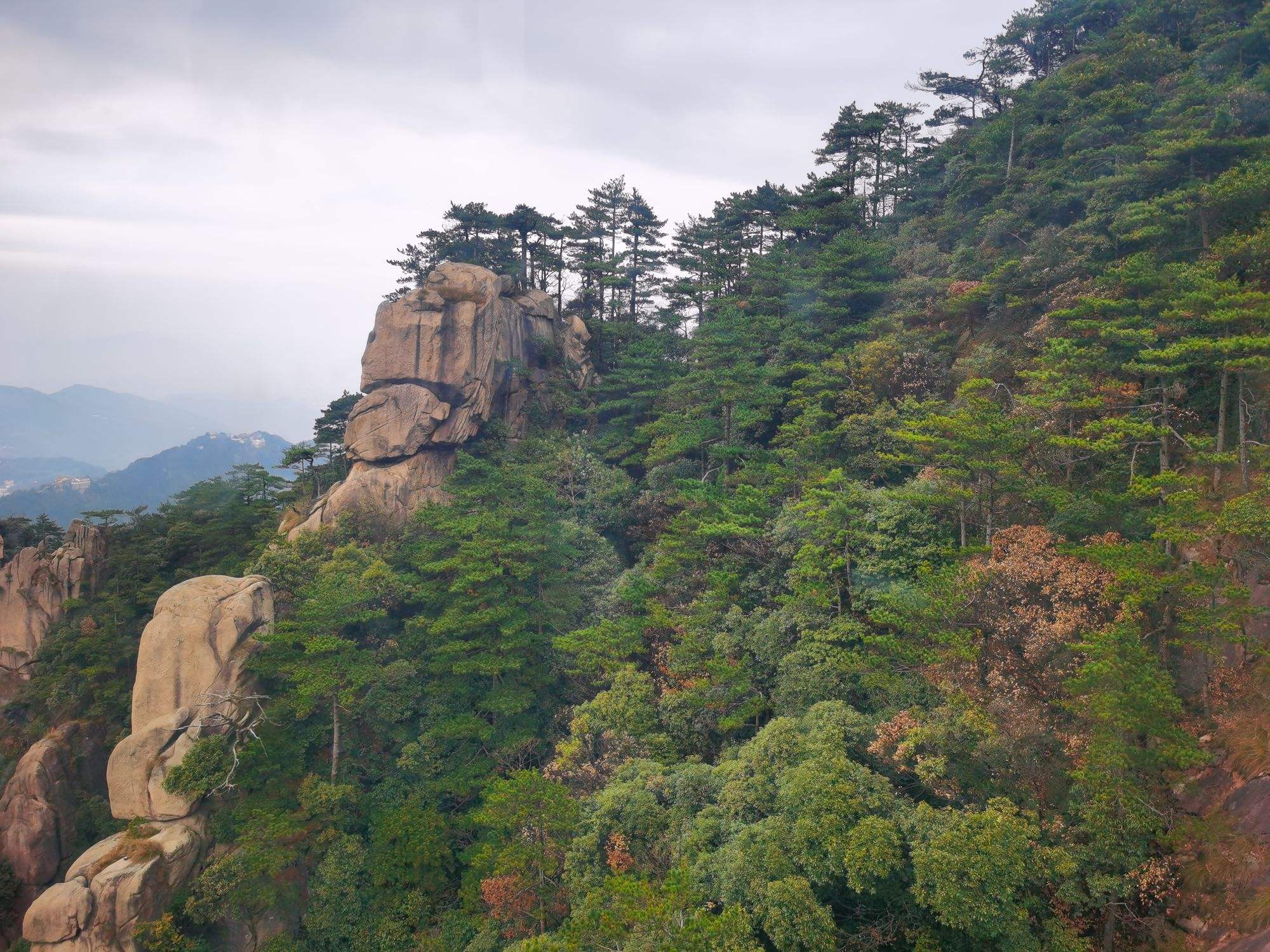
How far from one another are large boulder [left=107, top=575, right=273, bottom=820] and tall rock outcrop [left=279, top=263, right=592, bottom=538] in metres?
6.09

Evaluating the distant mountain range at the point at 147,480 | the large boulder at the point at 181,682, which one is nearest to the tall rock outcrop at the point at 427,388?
the large boulder at the point at 181,682

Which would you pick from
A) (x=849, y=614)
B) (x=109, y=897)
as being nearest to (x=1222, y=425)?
(x=849, y=614)

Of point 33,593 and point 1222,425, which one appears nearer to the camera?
point 1222,425

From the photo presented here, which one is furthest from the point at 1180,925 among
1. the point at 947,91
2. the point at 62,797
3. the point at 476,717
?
the point at 947,91

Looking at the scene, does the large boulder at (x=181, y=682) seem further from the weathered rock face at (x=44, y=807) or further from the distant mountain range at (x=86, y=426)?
the distant mountain range at (x=86, y=426)

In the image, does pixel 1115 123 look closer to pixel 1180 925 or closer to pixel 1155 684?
pixel 1155 684

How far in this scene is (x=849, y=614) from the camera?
14.3 metres

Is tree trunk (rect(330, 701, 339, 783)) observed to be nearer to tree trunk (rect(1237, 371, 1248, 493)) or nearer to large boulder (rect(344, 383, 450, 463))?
large boulder (rect(344, 383, 450, 463))

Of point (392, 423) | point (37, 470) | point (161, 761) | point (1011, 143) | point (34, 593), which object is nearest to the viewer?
point (161, 761)

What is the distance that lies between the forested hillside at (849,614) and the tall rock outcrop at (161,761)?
2.63 ft

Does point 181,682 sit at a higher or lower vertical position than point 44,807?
higher

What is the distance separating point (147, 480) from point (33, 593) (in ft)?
243

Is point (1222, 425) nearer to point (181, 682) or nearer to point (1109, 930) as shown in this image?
point (1109, 930)

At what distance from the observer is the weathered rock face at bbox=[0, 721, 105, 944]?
18938 millimetres
